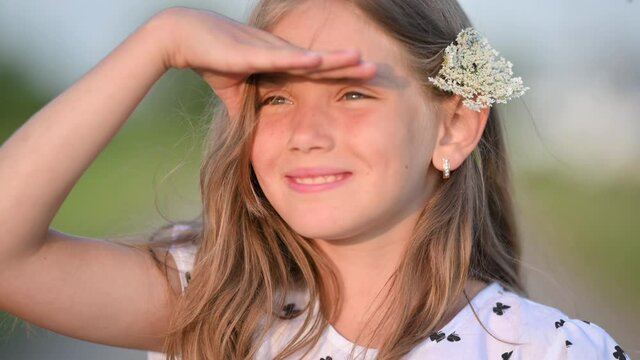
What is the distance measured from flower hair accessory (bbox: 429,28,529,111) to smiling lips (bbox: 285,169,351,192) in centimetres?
40

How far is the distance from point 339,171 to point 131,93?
569 mm

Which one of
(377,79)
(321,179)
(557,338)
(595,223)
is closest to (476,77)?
(377,79)

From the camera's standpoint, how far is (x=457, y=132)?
10.2 feet

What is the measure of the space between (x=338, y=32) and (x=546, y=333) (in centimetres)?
97

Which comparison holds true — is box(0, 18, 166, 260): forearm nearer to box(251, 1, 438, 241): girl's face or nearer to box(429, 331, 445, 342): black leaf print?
box(251, 1, 438, 241): girl's face

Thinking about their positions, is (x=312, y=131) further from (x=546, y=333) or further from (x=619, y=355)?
(x=619, y=355)

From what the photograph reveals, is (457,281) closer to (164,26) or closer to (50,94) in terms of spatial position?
(164,26)

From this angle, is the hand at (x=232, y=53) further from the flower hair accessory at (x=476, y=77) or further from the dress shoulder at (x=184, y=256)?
the dress shoulder at (x=184, y=256)

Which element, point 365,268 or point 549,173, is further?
point 549,173

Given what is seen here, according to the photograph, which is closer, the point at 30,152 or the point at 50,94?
the point at 30,152

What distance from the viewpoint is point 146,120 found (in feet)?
→ 30.6

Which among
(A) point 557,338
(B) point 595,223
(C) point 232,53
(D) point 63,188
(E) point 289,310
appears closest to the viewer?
(C) point 232,53

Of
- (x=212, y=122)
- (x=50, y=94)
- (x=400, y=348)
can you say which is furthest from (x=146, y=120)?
(x=400, y=348)

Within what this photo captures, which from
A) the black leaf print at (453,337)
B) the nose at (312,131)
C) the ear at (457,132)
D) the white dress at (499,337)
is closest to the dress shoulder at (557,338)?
the white dress at (499,337)
